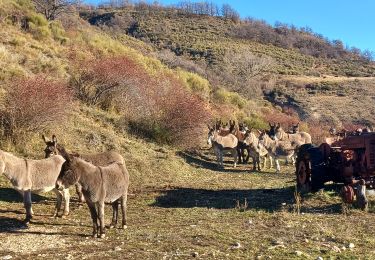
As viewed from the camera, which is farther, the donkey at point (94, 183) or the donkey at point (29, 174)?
the donkey at point (29, 174)

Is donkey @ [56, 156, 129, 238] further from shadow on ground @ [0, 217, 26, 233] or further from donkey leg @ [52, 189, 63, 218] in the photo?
donkey leg @ [52, 189, 63, 218]

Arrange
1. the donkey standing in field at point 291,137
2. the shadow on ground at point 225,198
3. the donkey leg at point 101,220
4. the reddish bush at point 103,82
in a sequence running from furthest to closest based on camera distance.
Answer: the reddish bush at point 103,82 → the donkey standing in field at point 291,137 → the shadow on ground at point 225,198 → the donkey leg at point 101,220

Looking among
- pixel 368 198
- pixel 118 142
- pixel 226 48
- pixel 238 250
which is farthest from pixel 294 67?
pixel 238 250

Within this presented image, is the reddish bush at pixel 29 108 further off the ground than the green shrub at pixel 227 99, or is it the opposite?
the green shrub at pixel 227 99

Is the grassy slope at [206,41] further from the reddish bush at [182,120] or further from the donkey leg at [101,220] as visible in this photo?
the donkey leg at [101,220]

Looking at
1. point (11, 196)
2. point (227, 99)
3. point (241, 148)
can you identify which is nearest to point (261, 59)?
point (227, 99)

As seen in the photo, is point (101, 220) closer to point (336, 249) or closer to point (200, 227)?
point (200, 227)

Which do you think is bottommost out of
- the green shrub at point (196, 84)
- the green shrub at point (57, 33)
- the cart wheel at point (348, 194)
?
the cart wheel at point (348, 194)

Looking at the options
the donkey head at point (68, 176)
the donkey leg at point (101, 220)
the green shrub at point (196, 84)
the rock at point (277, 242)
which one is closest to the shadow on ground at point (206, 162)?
the donkey leg at point (101, 220)

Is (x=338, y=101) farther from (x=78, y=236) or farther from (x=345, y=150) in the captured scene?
(x=78, y=236)

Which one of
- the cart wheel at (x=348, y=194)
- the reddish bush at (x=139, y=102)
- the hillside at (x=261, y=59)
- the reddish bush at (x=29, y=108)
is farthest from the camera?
the hillside at (x=261, y=59)

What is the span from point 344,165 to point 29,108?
33.2 feet

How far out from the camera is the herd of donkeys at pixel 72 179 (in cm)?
906

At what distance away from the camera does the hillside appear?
55500mm
